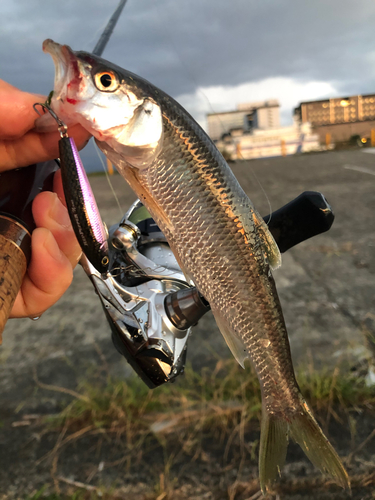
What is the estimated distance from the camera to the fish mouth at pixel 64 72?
0.78 metres

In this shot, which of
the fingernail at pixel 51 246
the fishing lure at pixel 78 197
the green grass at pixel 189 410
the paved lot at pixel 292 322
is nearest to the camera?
the fishing lure at pixel 78 197

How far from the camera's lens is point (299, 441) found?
46.1 inches

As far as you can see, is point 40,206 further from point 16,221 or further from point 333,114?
point 333,114

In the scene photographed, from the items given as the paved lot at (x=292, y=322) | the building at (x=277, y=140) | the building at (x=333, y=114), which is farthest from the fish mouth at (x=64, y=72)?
the building at (x=333, y=114)

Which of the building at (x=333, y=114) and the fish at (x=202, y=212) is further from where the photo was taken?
the building at (x=333, y=114)

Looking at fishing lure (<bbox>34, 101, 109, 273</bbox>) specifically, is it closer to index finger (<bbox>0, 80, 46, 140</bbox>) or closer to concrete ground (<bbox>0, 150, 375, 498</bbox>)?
index finger (<bbox>0, 80, 46, 140</bbox>)

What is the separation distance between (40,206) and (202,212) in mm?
489

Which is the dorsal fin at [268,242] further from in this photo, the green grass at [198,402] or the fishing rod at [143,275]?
the green grass at [198,402]

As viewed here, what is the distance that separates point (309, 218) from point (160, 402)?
198 centimetres

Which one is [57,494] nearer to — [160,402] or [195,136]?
[160,402]

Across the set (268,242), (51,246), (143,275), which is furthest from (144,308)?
(268,242)

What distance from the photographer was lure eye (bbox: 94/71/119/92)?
0.82 meters

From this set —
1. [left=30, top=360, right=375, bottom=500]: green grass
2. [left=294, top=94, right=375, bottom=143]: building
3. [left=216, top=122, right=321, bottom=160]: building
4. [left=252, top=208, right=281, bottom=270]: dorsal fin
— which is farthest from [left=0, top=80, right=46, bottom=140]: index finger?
[left=294, top=94, right=375, bottom=143]: building

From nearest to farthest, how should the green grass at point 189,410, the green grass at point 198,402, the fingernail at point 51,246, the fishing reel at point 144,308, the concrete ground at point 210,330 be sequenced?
the fingernail at point 51,246, the fishing reel at point 144,308, the green grass at point 189,410, the green grass at point 198,402, the concrete ground at point 210,330
